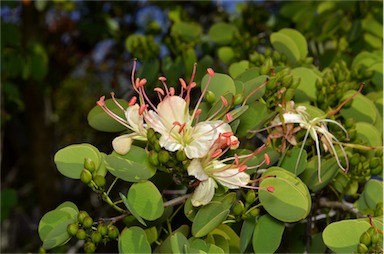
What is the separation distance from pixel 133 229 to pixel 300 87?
501mm

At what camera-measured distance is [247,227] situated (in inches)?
41.1

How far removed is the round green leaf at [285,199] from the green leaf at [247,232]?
6cm

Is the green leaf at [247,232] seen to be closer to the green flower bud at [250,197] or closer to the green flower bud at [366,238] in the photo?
the green flower bud at [250,197]

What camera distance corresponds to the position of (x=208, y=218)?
3.16 ft

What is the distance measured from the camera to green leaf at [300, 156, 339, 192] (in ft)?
3.65

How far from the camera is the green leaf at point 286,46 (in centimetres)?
144

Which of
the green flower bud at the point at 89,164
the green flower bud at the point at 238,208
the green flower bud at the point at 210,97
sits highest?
the green flower bud at the point at 210,97

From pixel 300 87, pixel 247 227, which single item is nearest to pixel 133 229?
pixel 247 227

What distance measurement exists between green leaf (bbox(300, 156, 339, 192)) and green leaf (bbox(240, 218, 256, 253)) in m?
0.15

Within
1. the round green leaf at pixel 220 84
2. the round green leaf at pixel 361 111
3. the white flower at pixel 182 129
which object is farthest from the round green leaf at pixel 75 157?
the round green leaf at pixel 361 111

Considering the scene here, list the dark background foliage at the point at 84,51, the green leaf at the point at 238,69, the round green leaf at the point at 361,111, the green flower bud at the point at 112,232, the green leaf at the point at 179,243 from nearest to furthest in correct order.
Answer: the green leaf at the point at 179,243 → the green flower bud at the point at 112,232 → the round green leaf at the point at 361,111 → the green leaf at the point at 238,69 → the dark background foliage at the point at 84,51

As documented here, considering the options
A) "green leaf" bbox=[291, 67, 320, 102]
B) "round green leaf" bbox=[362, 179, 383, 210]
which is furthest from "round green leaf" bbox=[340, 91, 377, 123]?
"round green leaf" bbox=[362, 179, 383, 210]

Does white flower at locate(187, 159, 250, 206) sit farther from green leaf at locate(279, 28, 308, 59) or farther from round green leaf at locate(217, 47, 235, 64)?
round green leaf at locate(217, 47, 235, 64)

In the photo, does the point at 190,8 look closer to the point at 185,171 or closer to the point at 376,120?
the point at 376,120
